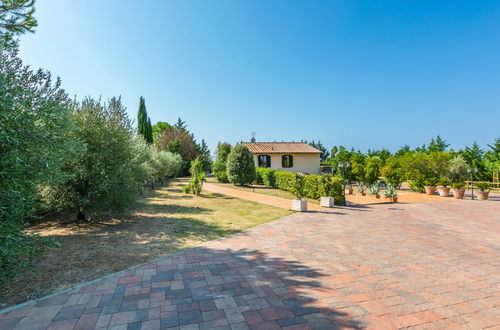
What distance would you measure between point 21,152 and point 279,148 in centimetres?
2549

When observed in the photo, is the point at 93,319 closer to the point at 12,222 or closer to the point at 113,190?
the point at 12,222

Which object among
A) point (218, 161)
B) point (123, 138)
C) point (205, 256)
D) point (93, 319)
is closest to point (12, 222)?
point (93, 319)

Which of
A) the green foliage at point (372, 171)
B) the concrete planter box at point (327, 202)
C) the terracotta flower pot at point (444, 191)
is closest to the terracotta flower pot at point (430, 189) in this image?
the terracotta flower pot at point (444, 191)

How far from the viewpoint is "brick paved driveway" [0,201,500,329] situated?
2881mm

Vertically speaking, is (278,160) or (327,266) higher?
(278,160)

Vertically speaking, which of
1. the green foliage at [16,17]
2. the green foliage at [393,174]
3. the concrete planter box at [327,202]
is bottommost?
the concrete planter box at [327,202]

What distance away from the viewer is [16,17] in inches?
241

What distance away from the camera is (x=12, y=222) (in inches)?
146

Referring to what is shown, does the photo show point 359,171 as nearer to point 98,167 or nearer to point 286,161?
point 286,161

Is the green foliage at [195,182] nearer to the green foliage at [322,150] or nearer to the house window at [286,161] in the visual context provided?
the house window at [286,161]

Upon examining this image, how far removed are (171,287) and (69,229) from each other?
5379 mm

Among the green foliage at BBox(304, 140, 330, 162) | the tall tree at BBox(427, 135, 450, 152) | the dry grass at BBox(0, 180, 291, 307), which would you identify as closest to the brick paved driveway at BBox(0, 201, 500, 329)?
the dry grass at BBox(0, 180, 291, 307)

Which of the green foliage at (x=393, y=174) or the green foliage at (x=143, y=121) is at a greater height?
the green foliage at (x=143, y=121)

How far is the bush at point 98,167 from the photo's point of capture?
22.7ft
